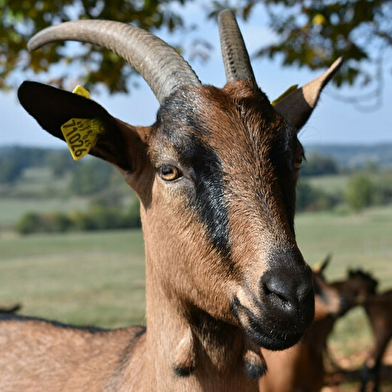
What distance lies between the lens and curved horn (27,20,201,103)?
2709 millimetres

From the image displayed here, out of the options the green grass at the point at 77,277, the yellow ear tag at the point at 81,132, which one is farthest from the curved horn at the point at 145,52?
the green grass at the point at 77,277

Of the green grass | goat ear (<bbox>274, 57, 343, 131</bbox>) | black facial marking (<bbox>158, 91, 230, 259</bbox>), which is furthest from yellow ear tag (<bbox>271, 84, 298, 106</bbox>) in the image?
the green grass

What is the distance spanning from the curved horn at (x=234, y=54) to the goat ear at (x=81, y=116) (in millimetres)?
622

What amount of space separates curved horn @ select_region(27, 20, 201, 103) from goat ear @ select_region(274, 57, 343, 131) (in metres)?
0.70

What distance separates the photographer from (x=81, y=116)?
260 centimetres

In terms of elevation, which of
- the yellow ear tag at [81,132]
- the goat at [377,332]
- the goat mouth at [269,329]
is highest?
the yellow ear tag at [81,132]

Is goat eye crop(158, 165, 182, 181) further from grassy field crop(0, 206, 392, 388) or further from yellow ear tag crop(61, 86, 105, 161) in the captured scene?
grassy field crop(0, 206, 392, 388)

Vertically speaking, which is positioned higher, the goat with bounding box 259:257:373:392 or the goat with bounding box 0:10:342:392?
the goat with bounding box 0:10:342:392

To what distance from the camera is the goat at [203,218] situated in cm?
218

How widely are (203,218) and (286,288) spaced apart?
0.48 m

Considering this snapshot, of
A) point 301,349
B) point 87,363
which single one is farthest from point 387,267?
point 87,363

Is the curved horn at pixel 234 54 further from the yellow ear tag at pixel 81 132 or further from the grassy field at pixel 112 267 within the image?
the grassy field at pixel 112 267

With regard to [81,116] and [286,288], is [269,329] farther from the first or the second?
[81,116]

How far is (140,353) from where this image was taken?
2.85 m
